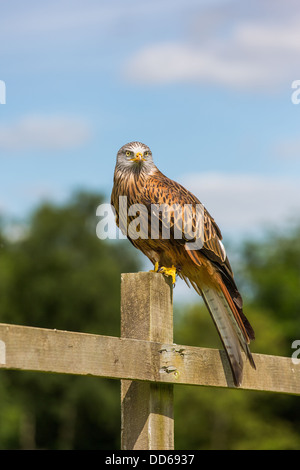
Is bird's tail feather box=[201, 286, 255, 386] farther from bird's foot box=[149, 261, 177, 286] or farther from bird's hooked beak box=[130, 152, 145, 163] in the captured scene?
bird's hooked beak box=[130, 152, 145, 163]

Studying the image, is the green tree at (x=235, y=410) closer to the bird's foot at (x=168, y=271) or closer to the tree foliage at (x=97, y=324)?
the tree foliage at (x=97, y=324)

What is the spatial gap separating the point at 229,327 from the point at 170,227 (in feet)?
3.97

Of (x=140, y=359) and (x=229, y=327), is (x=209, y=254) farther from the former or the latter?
(x=140, y=359)

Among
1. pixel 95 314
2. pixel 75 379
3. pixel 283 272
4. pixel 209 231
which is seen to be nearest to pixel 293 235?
pixel 283 272

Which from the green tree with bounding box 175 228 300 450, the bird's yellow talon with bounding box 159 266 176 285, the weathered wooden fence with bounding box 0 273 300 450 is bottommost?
the weathered wooden fence with bounding box 0 273 300 450

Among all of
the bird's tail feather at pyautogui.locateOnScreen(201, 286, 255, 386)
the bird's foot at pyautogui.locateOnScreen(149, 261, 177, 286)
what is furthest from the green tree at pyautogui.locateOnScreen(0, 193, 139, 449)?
the bird's tail feather at pyautogui.locateOnScreen(201, 286, 255, 386)

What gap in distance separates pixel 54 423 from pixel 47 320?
6629mm

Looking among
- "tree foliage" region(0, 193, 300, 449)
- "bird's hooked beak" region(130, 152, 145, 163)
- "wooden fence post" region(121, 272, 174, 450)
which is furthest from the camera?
"tree foliage" region(0, 193, 300, 449)

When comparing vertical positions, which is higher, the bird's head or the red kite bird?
the bird's head

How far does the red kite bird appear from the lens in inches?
245

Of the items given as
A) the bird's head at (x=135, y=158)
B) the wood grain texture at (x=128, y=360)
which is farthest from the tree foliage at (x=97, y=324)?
the wood grain texture at (x=128, y=360)

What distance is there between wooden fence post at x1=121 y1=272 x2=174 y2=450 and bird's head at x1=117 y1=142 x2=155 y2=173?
2216 millimetres

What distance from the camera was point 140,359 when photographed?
4527 mm

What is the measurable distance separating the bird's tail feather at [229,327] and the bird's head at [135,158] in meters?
1.42
